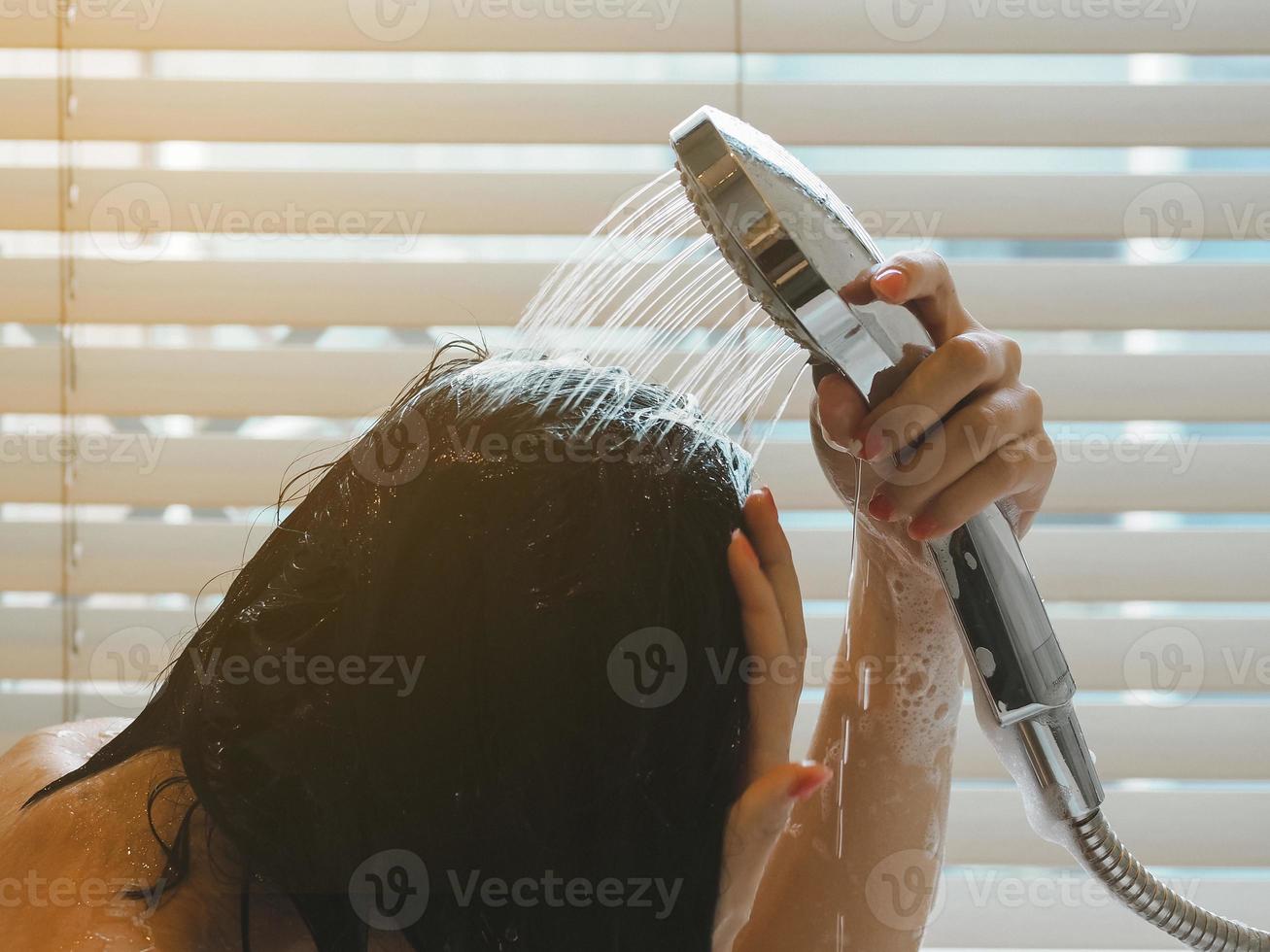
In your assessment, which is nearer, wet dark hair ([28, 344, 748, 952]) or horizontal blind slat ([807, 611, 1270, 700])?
wet dark hair ([28, 344, 748, 952])

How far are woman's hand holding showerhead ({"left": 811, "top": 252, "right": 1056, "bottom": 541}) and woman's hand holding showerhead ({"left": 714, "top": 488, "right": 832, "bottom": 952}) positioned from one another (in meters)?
0.06

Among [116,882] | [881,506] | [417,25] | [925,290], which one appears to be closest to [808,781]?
[881,506]

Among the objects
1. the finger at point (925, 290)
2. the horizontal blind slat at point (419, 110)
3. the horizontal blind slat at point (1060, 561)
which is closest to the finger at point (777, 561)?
the finger at point (925, 290)

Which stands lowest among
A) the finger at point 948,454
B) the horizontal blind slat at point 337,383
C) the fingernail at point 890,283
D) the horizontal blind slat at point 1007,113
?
the finger at point 948,454

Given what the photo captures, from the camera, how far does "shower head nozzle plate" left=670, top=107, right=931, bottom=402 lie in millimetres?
464

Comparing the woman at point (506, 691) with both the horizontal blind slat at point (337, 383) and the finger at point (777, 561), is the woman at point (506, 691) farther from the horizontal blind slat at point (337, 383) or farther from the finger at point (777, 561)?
the horizontal blind slat at point (337, 383)

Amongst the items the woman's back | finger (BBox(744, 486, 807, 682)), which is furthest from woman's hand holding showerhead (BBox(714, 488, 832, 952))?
the woman's back

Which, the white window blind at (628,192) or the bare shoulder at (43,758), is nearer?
the bare shoulder at (43,758)

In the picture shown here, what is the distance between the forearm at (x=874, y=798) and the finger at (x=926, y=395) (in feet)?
0.71

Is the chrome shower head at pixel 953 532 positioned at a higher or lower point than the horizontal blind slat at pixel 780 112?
lower

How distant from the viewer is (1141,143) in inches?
38.5

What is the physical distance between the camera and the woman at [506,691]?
1.77 ft

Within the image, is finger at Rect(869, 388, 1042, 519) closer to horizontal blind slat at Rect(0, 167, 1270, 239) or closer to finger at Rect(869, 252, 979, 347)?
finger at Rect(869, 252, 979, 347)

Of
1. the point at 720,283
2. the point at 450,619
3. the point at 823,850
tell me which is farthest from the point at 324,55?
the point at 823,850
